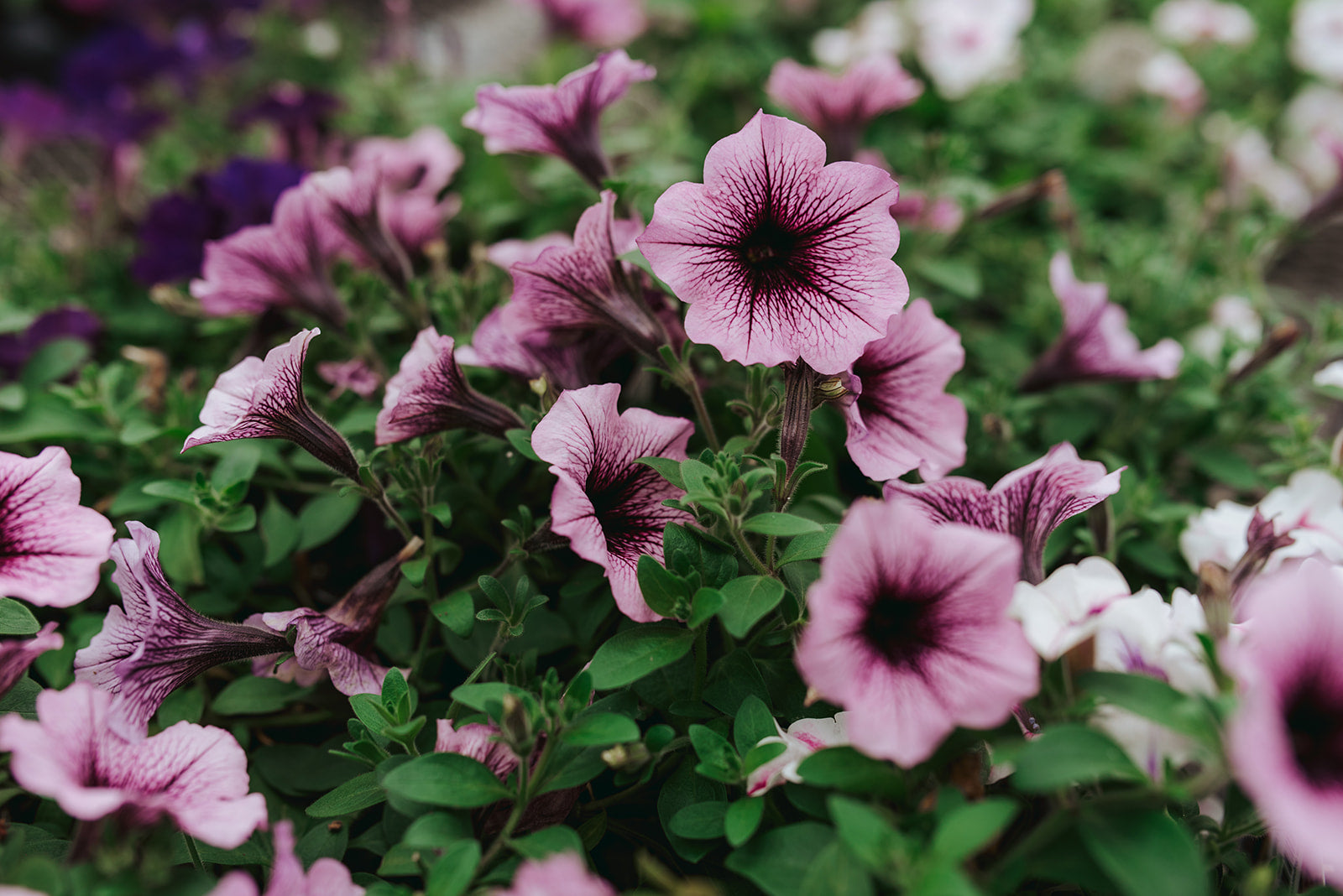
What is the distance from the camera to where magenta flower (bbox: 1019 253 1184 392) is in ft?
3.66

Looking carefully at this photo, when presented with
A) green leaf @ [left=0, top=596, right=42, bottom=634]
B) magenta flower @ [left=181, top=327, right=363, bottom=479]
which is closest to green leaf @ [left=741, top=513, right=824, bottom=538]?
magenta flower @ [left=181, top=327, right=363, bottom=479]

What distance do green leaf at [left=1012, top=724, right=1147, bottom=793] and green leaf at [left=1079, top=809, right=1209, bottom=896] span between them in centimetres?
3

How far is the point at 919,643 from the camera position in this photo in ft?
2.19

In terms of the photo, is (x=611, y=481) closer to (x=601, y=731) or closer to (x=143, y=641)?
(x=601, y=731)

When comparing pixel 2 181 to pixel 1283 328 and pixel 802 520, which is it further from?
pixel 1283 328

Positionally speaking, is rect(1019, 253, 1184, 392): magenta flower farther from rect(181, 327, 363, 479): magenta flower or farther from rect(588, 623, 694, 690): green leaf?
rect(181, 327, 363, 479): magenta flower

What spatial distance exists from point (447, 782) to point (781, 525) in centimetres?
34

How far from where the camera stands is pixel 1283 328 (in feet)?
3.66

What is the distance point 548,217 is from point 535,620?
0.84 meters

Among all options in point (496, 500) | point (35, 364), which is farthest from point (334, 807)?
point (35, 364)

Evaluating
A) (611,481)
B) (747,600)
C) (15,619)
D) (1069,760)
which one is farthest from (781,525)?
(15,619)

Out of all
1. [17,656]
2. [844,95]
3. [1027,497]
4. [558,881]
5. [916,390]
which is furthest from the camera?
[844,95]

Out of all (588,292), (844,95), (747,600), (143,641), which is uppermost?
(844,95)

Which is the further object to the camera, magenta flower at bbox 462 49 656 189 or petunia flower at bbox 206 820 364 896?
magenta flower at bbox 462 49 656 189
